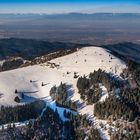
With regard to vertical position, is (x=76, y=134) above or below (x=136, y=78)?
below

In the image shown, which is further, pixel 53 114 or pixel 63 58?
pixel 63 58

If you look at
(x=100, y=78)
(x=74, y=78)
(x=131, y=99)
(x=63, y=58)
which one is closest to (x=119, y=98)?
(x=131, y=99)

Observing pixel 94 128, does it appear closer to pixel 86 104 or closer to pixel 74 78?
pixel 86 104

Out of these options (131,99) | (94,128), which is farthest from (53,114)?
(131,99)

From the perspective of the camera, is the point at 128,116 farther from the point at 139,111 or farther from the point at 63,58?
the point at 63,58

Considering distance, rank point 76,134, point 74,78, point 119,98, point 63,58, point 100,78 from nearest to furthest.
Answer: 1. point 76,134
2. point 119,98
3. point 100,78
4. point 74,78
5. point 63,58

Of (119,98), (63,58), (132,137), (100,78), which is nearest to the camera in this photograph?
(132,137)
